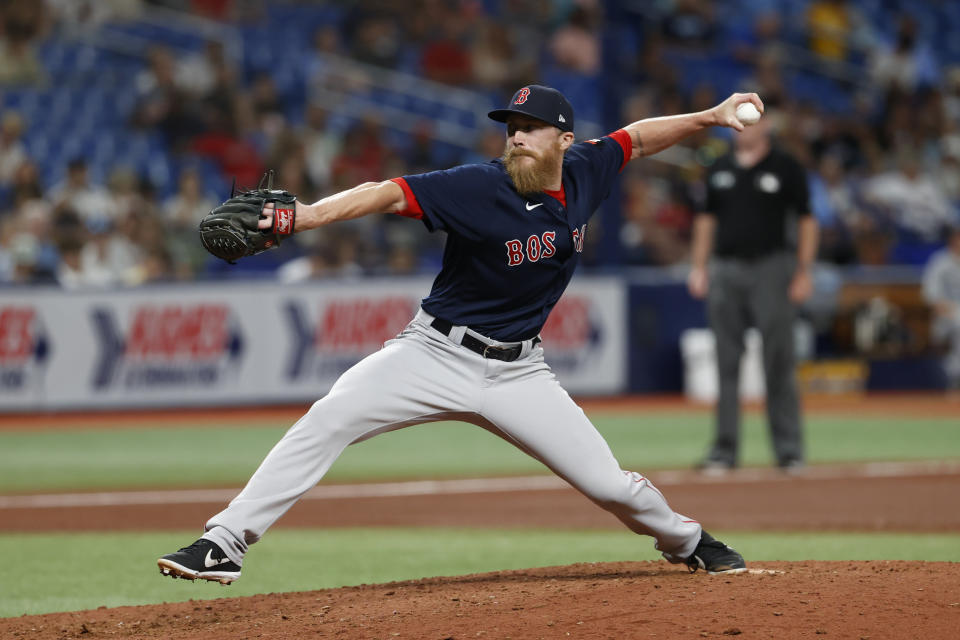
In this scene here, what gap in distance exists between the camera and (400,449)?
12.6 meters

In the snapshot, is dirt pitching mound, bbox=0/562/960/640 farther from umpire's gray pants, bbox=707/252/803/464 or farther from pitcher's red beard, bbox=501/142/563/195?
umpire's gray pants, bbox=707/252/803/464

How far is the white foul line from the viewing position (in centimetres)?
932

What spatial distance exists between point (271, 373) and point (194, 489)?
602 cm

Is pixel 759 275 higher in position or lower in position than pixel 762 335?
higher

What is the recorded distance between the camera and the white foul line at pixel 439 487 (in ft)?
30.6

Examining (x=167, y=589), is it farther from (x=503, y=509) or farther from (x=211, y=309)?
(x=211, y=309)

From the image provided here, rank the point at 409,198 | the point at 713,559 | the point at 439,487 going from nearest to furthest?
the point at 409,198, the point at 713,559, the point at 439,487

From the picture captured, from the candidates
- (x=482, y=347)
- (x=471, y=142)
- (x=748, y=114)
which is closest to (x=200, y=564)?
(x=482, y=347)

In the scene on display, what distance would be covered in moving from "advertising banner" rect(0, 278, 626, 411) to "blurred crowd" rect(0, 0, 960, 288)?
0.32m

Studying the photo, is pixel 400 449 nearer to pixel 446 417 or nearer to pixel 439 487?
pixel 439 487

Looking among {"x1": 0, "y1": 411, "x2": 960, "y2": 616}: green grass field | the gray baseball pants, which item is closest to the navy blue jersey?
the gray baseball pants

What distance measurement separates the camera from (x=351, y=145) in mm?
17859

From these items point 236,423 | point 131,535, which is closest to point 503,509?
point 131,535

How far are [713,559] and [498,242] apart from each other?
158 centimetres
